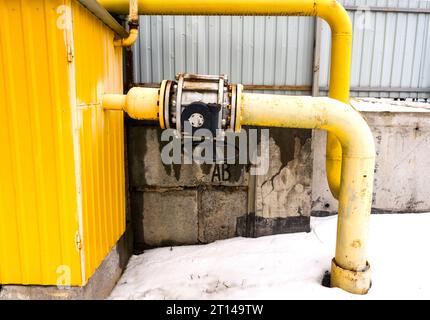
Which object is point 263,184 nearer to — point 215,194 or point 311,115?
point 215,194

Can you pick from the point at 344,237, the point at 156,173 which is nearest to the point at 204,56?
the point at 156,173

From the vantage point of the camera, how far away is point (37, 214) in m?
2.99

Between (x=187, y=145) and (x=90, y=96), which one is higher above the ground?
(x=90, y=96)

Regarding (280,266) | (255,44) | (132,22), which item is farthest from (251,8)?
(280,266)

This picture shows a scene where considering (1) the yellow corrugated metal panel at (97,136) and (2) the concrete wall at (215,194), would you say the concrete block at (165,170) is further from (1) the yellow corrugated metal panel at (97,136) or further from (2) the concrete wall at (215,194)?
(1) the yellow corrugated metal panel at (97,136)

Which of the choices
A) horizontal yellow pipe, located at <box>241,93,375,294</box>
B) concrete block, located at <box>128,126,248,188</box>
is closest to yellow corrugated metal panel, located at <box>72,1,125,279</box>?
concrete block, located at <box>128,126,248,188</box>

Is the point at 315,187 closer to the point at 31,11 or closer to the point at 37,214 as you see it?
the point at 37,214

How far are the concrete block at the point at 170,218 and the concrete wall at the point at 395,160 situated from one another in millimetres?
1818

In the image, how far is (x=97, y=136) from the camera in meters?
3.42

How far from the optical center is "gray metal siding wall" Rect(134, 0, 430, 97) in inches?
187

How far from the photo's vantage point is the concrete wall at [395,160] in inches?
189

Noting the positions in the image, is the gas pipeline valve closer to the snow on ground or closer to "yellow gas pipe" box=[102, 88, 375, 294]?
"yellow gas pipe" box=[102, 88, 375, 294]
